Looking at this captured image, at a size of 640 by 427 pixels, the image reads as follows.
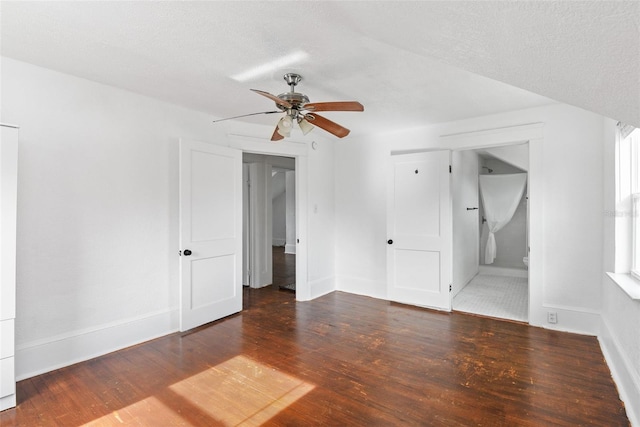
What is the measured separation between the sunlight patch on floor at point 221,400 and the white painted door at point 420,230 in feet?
7.70

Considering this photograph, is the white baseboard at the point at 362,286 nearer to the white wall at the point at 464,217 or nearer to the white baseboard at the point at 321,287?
the white baseboard at the point at 321,287

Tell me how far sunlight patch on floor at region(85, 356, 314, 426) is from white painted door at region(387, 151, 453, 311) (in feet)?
7.70

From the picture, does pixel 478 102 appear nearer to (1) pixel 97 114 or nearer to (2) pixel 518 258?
(1) pixel 97 114

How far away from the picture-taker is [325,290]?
4.82 metres

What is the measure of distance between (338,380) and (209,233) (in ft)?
7.00

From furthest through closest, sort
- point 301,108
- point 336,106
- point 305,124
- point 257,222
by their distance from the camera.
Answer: point 257,222 < point 305,124 < point 301,108 < point 336,106

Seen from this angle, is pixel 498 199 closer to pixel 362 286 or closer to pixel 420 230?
pixel 420 230

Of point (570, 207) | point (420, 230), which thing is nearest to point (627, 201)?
point (570, 207)

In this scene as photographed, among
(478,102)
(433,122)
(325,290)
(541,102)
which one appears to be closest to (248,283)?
(325,290)

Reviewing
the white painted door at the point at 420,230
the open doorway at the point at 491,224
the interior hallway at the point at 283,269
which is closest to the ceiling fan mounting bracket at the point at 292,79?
the white painted door at the point at 420,230

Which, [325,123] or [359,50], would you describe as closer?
[359,50]

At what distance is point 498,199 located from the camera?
602 cm

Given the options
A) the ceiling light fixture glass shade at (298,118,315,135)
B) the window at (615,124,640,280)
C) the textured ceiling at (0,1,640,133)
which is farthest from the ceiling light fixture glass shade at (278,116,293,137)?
the window at (615,124,640,280)

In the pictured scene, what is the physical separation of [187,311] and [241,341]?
74 centimetres
